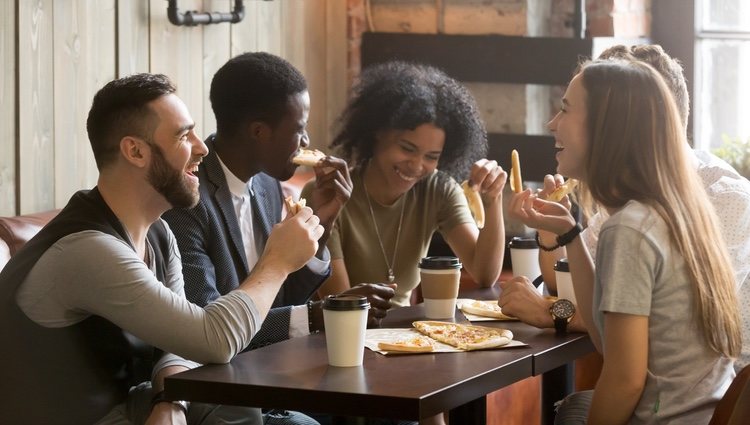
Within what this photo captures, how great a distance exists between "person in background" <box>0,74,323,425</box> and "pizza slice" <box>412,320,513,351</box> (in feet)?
1.07

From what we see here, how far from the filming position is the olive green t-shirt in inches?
138

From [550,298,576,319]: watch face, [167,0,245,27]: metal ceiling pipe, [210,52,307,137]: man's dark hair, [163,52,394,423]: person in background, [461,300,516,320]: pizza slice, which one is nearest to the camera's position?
[550,298,576,319]: watch face

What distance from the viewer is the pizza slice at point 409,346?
7.56 ft

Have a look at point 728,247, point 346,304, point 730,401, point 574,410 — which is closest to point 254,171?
point 346,304

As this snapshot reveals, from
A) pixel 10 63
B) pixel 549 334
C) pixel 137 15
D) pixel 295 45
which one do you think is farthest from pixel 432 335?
pixel 295 45

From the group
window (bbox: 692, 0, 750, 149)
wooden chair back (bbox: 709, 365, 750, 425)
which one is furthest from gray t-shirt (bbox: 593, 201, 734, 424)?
window (bbox: 692, 0, 750, 149)

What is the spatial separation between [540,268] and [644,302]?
1.24 metres

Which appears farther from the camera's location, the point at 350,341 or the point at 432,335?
the point at 432,335

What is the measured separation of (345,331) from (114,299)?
0.44 m

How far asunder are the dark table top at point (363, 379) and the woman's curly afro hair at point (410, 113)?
1262 millimetres

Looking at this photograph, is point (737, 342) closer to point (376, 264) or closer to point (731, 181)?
point (731, 181)

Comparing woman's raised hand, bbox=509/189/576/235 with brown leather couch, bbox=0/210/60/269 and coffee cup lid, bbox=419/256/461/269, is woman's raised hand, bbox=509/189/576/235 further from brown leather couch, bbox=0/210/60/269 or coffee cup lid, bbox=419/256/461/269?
brown leather couch, bbox=0/210/60/269

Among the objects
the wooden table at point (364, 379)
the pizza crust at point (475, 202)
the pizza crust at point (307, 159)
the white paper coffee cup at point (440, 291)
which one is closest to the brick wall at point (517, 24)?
the pizza crust at point (475, 202)

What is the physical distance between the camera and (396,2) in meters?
4.74
